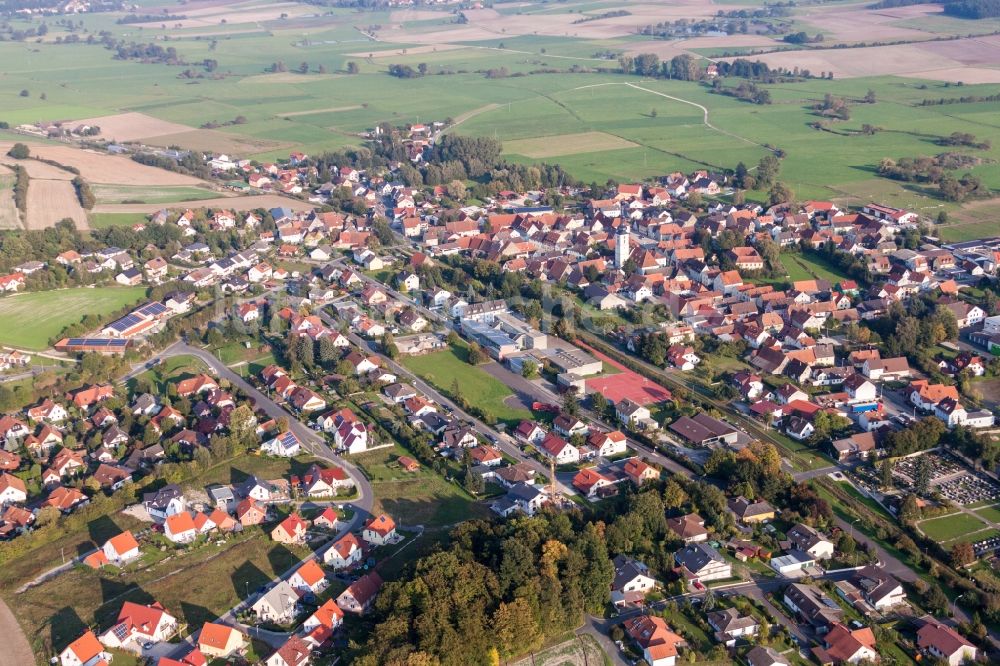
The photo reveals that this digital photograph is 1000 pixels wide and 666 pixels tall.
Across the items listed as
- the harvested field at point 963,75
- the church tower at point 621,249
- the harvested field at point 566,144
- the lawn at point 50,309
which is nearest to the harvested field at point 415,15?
the harvested field at point 963,75

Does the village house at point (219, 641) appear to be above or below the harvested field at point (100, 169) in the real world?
below

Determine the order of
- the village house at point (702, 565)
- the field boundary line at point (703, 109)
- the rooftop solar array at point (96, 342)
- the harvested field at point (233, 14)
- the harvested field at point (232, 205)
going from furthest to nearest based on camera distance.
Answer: the harvested field at point (233, 14) → the field boundary line at point (703, 109) → the harvested field at point (232, 205) → the rooftop solar array at point (96, 342) → the village house at point (702, 565)

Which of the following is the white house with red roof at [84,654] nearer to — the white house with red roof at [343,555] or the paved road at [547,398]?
the white house with red roof at [343,555]

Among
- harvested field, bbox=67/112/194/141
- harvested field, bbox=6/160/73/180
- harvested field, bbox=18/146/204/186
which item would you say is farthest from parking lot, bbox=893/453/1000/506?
harvested field, bbox=67/112/194/141

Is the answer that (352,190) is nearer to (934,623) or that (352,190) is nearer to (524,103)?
(524,103)

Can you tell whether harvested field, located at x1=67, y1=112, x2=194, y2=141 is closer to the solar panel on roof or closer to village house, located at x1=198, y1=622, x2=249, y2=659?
the solar panel on roof

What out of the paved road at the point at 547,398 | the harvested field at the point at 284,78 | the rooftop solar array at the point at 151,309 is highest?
the harvested field at the point at 284,78
